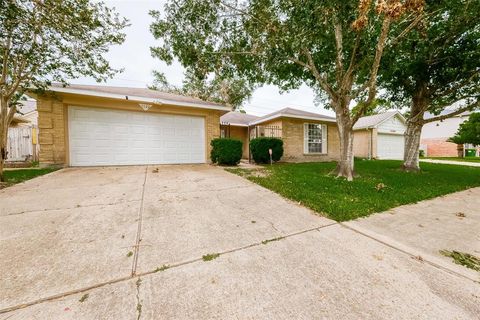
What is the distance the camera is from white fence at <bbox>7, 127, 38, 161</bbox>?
1048 centimetres

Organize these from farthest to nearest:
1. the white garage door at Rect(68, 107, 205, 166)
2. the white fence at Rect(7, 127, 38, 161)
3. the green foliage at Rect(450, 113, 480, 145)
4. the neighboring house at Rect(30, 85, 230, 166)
→ the green foliage at Rect(450, 113, 480, 145), the white fence at Rect(7, 127, 38, 161), the white garage door at Rect(68, 107, 205, 166), the neighboring house at Rect(30, 85, 230, 166)

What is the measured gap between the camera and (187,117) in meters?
9.64

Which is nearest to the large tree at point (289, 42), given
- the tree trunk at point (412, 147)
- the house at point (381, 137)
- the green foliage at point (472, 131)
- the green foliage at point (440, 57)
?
the green foliage at point (440, 57)

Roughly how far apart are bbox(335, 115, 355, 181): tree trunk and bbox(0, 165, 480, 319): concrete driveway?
4165mm

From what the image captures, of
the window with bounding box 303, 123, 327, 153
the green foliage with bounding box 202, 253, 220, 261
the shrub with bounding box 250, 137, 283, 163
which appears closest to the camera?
the green foliage with bounding box 202, 253, 220, 261

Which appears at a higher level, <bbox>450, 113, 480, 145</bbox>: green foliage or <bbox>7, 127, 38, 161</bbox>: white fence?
<bbox>450, 113, 480, 145</bbox>: green foliage

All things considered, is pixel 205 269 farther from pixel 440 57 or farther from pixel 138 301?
pixel 440 57

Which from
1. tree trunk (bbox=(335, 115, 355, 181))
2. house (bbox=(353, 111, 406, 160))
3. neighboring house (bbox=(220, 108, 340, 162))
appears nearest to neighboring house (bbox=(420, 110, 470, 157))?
house (bbox=(353, 111, 406, 160))

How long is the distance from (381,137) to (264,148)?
1287cm

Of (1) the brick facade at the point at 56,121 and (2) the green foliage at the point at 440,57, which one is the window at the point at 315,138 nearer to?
(2) the green foliage at the point at 440,57

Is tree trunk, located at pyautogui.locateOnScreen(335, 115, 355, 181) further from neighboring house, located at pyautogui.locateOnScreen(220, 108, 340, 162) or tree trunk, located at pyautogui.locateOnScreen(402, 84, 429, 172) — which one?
neighboring house, located at pyautogui.locateOnScreen(220, 108, 340, 162)

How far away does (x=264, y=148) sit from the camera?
1075 centimetres

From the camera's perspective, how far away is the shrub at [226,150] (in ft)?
29.3

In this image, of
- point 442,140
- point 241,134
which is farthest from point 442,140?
point 241,134
